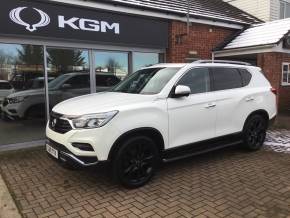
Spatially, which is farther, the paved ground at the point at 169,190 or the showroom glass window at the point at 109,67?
the showroom glass window at the point at 109,67

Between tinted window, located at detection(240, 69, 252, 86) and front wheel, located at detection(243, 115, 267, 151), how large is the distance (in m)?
0.72

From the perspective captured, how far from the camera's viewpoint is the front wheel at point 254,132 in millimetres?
6432

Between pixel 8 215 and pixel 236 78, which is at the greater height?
pixel 236 78

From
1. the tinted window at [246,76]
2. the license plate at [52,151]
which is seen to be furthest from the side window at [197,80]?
the license plate at [52,151]

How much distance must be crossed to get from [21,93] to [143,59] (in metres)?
3.77

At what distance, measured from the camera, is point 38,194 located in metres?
4.61

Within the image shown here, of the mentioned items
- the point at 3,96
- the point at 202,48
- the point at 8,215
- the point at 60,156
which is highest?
the point at 202,48

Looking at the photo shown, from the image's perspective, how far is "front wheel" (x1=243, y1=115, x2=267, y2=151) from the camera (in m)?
6.43

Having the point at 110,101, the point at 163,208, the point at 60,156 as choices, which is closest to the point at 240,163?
the point at 163,208

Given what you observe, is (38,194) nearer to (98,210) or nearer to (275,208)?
(98,210)

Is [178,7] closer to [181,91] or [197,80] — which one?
[197,80]

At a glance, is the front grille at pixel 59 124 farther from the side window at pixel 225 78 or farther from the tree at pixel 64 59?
the tree at pixel 64 59

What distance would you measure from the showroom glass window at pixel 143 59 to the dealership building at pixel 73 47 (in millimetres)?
29

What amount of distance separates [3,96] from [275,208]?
6001mm
